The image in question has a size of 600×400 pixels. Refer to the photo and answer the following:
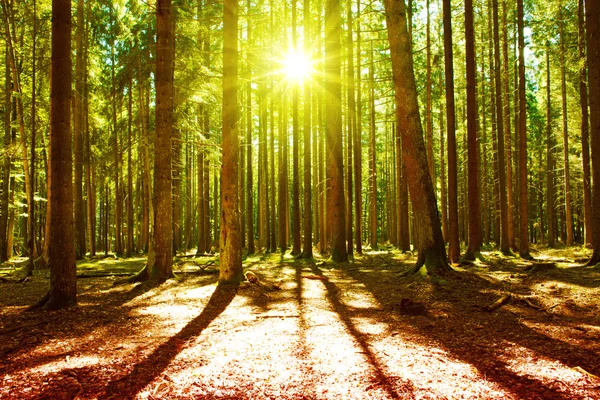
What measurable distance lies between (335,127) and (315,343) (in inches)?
436

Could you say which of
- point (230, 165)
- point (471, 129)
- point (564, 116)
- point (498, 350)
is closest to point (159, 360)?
point (498, 350)

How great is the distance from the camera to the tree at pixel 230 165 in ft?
30.3

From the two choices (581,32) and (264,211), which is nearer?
(581,32)

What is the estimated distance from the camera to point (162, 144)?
9953 millimetres

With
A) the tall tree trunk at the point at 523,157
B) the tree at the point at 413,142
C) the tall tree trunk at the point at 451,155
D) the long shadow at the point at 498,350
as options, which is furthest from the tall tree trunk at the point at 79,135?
the tall tree trunk at the point at 523,157

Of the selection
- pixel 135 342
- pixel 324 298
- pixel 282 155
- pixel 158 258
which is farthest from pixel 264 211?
pixel 135 342

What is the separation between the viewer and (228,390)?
10.6 feet

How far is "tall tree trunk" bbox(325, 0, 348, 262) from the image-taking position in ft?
47.0

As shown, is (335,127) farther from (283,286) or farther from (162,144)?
(283,286)

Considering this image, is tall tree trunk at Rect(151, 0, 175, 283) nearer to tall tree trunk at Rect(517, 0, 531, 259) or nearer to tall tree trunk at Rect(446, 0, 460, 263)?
tall tree trunk at Rect(446, 0, 460, 263)

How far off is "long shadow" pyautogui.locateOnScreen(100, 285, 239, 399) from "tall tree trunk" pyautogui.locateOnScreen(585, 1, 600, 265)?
10697 mm

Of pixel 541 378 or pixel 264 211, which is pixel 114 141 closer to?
pixel 264 211

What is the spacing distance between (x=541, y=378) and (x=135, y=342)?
14.5 ft

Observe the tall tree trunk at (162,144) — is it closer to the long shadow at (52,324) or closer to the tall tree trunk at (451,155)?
the long shadow at (52,324)
